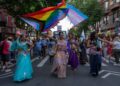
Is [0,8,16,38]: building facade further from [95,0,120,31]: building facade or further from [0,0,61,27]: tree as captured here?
[0,0,61,27]: tree

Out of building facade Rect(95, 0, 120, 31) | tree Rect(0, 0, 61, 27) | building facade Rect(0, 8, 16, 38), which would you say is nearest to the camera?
tree Rect(0, 0, 61, 27)

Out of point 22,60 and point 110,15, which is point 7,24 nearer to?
point 110,15

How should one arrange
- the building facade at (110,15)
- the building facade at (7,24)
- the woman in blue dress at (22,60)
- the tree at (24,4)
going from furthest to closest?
the building facade at (110,15) → the building facade at (7,24) → the tree at (24,4) → the woman in blue dress at (22,60)

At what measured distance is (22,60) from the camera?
12.4 m

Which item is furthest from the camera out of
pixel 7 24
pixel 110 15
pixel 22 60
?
pixel 110 15

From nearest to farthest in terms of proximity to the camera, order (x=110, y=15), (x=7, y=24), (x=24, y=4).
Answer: (x=24, y=4), (x=7, y=24), (x=110, y=15)

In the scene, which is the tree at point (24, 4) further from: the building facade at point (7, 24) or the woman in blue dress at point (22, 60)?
the building facade at point (7, 24)

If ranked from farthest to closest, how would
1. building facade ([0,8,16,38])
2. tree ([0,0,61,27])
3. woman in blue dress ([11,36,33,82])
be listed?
1. building facade ([0,8,16,38])
2. tree ([0,0,61,27])
3. woman in blue dress ([11,36,33,82])

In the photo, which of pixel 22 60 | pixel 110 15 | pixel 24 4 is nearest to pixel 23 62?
pixel 22 60

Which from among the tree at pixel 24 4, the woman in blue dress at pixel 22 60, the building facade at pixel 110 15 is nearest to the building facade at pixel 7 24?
the building facade at pixel 110 15

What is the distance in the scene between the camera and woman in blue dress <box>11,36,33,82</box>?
12.1 meters

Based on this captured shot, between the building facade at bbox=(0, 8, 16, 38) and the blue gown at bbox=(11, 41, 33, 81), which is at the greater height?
the building facade at bbox=(0, 8, 16, 38)

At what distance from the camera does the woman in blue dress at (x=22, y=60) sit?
1213cm

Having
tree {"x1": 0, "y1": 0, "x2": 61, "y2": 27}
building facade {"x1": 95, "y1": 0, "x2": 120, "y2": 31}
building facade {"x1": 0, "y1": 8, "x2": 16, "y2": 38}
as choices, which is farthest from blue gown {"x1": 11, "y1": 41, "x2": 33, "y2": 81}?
building facade {"x1": 95, "y1": 0, "x2": 120, "y2": 31}
